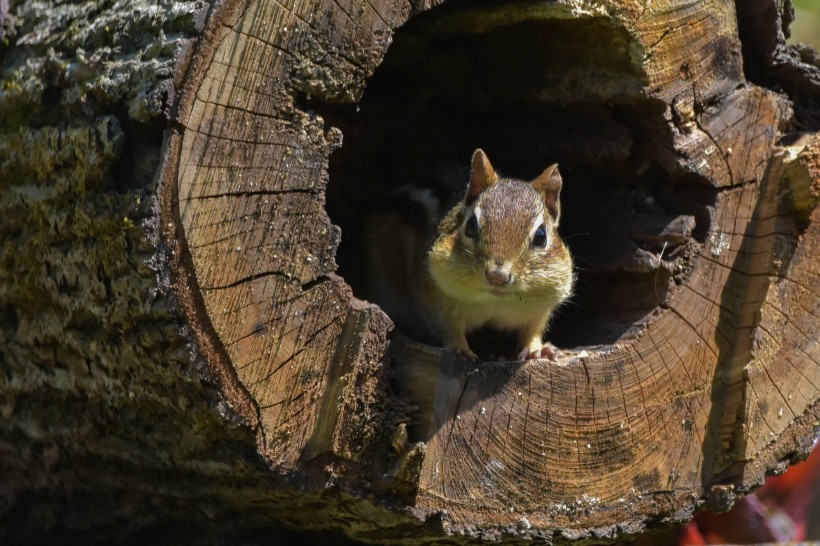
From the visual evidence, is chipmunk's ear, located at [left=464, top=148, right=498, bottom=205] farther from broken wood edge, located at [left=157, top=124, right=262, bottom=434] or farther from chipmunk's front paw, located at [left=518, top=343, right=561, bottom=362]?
broken wood edge, located at [left=157, top=124, right=262, bottom=434]

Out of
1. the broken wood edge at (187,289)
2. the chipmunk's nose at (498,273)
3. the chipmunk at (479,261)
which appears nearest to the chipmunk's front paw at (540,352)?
the chipmunk at (479,261)

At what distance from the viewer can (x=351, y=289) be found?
385 centimetres

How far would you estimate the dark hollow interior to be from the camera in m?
4.16

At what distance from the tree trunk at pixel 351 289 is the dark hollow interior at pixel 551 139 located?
19 millimetres

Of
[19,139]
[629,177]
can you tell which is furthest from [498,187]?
[19,139]

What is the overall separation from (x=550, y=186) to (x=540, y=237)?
25 centimetres

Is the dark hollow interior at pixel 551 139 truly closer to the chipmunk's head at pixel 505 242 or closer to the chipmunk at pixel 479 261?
the chipmunk at pixel 479 261

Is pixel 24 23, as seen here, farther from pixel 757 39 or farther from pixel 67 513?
pixel 757 39

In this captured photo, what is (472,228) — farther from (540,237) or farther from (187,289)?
(187,289)

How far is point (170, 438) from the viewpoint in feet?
12.7

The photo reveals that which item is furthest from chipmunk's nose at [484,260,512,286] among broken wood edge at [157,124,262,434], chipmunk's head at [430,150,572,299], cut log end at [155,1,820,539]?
broken wood edge at [157,124,262,434]

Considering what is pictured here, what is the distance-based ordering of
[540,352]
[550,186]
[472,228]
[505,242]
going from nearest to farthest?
[505,242]
[472,228]
[550,186]
[540,352]

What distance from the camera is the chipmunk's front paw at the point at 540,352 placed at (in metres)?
4.21

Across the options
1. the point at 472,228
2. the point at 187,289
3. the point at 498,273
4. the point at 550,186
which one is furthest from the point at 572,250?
the point at 187,289
